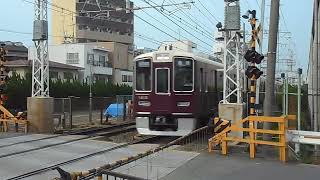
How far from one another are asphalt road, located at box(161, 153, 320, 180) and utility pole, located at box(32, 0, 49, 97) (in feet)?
34.0

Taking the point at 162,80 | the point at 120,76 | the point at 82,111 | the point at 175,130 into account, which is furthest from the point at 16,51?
the point at 175,130

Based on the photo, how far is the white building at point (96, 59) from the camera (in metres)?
70.2

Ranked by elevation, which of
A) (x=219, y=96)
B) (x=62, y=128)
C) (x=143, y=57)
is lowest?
(x=62, y=128)

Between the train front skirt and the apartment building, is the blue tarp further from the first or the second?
the apartment building

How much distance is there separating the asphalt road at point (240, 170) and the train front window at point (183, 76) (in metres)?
5.48

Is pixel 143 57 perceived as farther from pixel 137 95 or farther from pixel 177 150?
pixel 177 150

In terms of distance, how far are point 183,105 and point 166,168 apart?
6789 millimetres

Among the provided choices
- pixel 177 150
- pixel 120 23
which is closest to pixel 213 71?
pixel 177 150

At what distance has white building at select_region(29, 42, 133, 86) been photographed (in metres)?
70.2

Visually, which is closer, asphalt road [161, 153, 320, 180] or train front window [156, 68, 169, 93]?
asphalt road [161, 153, 320, 180]

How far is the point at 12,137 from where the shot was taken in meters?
18.5

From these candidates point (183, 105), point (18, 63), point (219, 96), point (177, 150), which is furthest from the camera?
point (18, 63)

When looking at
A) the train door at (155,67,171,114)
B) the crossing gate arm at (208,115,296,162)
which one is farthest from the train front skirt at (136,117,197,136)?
the crossing gate arm at (208,115,296,162)

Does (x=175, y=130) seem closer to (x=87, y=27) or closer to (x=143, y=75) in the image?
(x=143, y=75)
